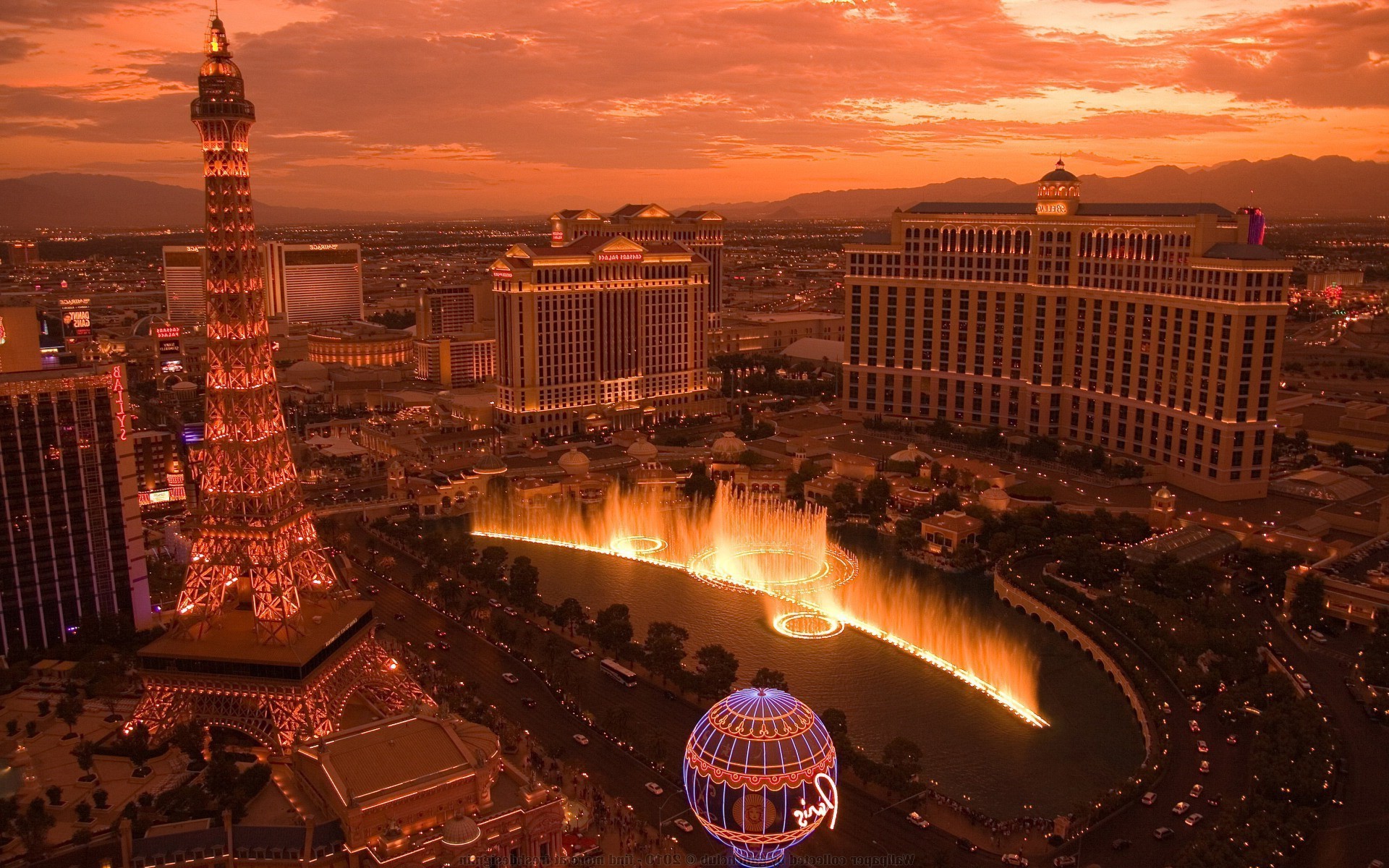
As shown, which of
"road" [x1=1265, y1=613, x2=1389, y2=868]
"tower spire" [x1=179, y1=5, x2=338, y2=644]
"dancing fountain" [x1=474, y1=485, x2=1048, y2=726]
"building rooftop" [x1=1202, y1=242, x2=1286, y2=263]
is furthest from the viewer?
"building rooftop" [x1=1202, y1=242, x2=1286, y2=263]

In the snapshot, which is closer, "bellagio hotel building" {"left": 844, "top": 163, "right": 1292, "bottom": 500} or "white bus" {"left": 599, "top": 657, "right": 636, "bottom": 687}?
"white bus" {"left": 599, "top": 657, "right": 636, "bottom": 687}

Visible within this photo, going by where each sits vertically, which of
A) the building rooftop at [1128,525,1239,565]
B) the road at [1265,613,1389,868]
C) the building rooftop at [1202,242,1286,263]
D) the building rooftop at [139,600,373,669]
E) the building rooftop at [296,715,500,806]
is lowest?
the road at [1265,613,1389,868]

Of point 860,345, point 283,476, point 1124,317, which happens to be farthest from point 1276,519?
point 283,476

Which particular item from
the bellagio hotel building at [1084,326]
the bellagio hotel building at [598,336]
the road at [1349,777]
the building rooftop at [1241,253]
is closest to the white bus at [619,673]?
the road at [1349,777]

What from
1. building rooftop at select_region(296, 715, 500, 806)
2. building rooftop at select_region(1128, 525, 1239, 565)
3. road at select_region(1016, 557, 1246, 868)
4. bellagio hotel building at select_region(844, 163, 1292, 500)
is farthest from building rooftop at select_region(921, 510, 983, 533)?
building rooftop at select_region(296, 715, 500, 806)

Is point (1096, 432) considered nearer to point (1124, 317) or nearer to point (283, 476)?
point (1124, 317)

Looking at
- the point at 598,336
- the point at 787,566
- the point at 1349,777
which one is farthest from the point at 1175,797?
the point at 598,336

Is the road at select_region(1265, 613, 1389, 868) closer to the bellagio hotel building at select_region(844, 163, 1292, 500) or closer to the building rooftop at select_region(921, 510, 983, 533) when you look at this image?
the building rooftop at select_region(921, 510, 983, 533)

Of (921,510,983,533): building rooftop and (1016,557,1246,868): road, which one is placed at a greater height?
(921,510,983,533): building rooftop
